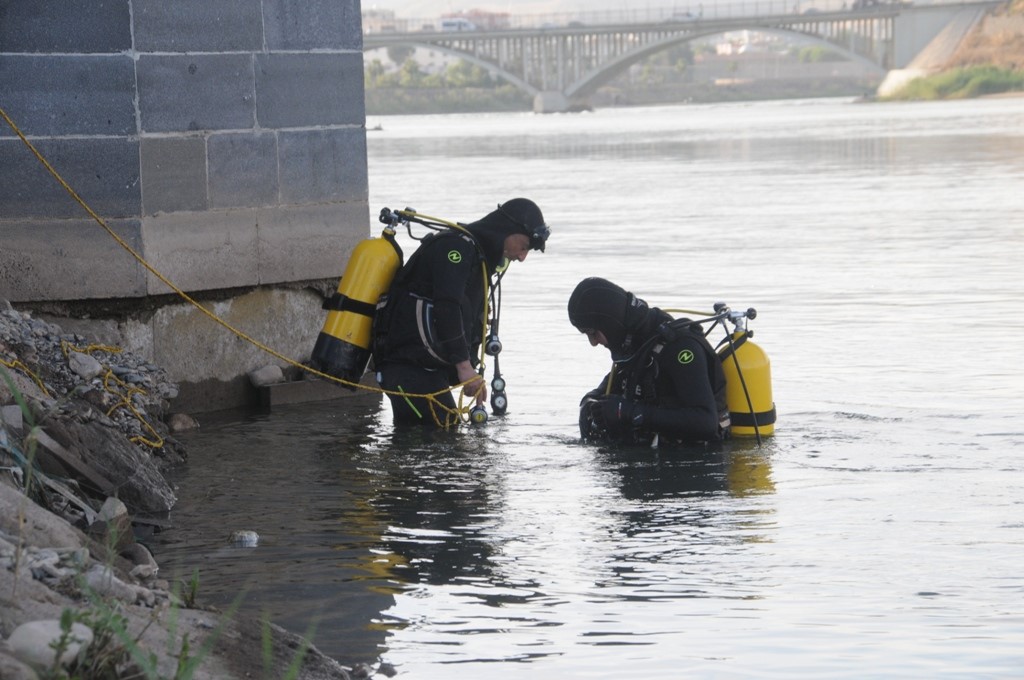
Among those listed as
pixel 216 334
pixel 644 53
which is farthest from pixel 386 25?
pixel 216 334

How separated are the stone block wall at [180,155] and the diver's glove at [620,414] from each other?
7.19 feet

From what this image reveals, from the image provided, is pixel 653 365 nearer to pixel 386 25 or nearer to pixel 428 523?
pixel 428 523

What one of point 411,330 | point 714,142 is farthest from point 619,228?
point 714,142

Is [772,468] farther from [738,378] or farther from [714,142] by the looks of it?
[714,142]

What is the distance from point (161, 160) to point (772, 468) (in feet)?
10.3

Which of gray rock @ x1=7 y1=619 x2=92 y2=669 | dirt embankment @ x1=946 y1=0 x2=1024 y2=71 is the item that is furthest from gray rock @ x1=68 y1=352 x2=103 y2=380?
dirt embankment @ x1=946 y1=0 x2=1024 y2=71

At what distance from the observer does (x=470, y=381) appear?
729 centimetres

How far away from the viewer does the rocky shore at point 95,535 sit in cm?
344

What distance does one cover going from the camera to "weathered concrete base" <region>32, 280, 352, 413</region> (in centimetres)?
793

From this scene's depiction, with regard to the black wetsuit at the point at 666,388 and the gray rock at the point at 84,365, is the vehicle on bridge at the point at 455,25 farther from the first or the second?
the black wetsuit at the point at 666,388

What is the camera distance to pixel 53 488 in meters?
5.34

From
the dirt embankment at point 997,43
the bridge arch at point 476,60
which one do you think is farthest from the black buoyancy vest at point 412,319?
the dirt embankment at point 997,43

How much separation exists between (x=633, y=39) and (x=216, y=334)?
78122mm

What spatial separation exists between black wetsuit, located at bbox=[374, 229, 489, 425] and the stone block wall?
3.78 feet
